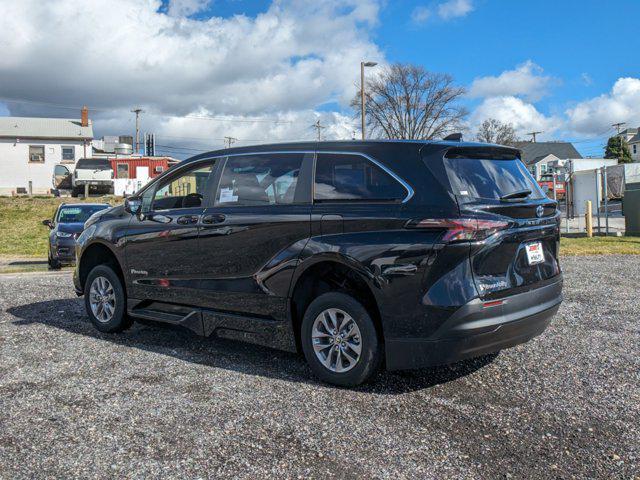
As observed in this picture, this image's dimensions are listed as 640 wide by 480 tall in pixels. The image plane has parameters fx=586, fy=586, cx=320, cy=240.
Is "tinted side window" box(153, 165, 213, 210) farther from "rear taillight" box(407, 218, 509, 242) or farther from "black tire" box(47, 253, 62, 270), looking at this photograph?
"black tire" box(47, 253, 62, 270)

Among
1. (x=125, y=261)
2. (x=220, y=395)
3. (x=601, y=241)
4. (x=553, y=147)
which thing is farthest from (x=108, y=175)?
(x=553, y=147)

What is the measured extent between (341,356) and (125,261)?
2.77 m

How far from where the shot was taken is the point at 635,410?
385 centimetres

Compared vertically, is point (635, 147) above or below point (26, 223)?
above

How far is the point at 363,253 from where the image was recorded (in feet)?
13.5

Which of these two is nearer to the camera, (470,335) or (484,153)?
(470,335)

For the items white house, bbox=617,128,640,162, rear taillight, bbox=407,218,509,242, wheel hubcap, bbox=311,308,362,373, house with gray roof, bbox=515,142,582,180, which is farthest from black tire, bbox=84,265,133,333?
white house, bbox=617,128,640,162

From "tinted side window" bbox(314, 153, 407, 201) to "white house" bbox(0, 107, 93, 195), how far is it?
42133 mm

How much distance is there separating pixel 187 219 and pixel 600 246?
12665 mm

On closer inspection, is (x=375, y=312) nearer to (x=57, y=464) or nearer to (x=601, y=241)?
(x=57, y=464)

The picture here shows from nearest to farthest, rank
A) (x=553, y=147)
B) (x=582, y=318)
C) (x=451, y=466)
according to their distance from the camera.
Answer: (x=451, y=466) < (x=582, y=318) < (x=553, y=147)

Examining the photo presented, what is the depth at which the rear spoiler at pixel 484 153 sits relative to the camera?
4229 millimetres

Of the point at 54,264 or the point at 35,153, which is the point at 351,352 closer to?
the point at 54,264

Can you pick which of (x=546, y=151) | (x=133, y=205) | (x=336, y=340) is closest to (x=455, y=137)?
(x=336, y=340)
